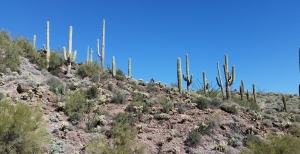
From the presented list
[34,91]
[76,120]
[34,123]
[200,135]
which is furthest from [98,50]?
[34,123]

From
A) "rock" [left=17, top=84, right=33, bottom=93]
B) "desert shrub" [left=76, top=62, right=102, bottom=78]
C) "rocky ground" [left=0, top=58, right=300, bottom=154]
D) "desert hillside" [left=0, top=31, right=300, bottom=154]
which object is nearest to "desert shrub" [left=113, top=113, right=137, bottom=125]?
"desert hillside" [left=0, top=31, right=300, bottom=154]

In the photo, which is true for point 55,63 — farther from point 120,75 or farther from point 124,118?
point 124,118

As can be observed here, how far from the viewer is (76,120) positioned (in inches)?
546

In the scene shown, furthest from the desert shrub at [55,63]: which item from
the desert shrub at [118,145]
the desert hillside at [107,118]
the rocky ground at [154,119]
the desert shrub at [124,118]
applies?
the desert shrub at [118,145]

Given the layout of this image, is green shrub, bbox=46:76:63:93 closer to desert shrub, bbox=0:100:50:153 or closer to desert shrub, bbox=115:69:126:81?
desert shrub, bbox=115:69:126:81

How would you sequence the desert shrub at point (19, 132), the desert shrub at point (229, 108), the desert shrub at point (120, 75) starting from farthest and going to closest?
the desert shrub at point (120, 75) < the desert shrub at point (229, 108) < the desert shrub at point (19, 132)

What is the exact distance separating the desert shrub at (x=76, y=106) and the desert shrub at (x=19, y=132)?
3.87m

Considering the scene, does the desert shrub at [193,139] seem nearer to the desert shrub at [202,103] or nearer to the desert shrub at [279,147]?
the desert shrub at [279,147]

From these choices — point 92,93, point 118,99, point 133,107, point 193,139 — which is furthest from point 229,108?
point 92,93

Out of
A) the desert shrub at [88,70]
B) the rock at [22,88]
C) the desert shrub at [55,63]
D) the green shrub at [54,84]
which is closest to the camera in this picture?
the rock at [22,88]

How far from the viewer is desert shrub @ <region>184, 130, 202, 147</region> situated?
13828 mm

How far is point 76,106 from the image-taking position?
14.7 meters

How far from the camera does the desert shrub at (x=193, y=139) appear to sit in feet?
45.4

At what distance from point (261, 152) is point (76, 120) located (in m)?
7.56
